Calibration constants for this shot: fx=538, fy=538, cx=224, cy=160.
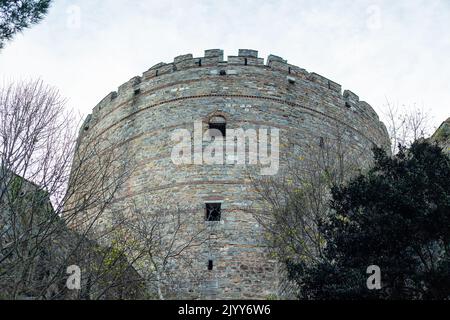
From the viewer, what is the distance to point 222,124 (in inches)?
561

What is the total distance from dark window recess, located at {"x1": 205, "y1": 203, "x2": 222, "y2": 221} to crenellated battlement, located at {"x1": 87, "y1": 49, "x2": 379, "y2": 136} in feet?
13.4

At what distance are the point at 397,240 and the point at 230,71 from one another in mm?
9135

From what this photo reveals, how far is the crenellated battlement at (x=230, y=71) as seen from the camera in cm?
1534

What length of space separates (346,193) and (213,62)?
836cm

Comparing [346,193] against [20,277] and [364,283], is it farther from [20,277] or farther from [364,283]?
[20,277]

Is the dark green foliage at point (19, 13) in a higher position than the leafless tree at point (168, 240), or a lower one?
higher

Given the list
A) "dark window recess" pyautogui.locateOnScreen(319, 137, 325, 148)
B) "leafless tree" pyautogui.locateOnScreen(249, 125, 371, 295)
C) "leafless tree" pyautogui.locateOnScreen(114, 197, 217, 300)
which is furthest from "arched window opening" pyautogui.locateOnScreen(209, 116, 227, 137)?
"dark window recess" pyautogui.locateOnScreen(319, 137, 325, 148)

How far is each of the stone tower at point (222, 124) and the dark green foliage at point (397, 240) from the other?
4.40 m

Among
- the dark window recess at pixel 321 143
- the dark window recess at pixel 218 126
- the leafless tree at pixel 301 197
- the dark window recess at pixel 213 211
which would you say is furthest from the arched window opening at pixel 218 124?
the dark window recess at pixel 321 143

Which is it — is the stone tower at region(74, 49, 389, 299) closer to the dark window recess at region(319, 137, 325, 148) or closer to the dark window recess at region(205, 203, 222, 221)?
the dark window recess at region(205, 203, 222, 221)

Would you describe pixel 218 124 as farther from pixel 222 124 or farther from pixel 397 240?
pixel 397 240

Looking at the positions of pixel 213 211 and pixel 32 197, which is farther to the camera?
pixel 213 211

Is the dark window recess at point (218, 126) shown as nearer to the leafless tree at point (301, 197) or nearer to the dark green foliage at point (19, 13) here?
the leafless tree at point (301, 197)

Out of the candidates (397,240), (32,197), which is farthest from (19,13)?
(397,240)
